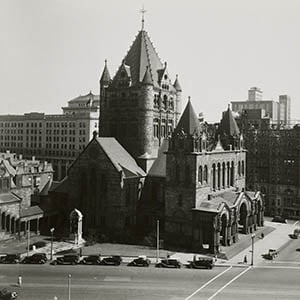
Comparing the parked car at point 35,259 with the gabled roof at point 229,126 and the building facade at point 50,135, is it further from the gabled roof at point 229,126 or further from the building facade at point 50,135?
the building facade at point 50,135

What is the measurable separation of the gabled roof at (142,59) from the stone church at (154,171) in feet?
0.65

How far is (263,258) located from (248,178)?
1809 inches

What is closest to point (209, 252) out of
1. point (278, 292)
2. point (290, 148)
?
point (278, 292)

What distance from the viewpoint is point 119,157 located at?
77250mm

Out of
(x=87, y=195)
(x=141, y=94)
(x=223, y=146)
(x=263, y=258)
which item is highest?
(x=141, y=94)

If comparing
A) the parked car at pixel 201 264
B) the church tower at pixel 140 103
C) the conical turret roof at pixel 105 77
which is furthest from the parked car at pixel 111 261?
the conical turret roof at pixel 105 77

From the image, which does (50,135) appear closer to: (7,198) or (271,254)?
(7,198)

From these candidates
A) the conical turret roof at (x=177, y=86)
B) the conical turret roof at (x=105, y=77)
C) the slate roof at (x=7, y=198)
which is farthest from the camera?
the conical turret roof at (x=177, y=86)

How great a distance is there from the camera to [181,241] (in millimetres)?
69625

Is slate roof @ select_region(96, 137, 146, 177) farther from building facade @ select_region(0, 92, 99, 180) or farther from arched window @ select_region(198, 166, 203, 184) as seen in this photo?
building facade @ select_region(0, 92, 99, 180)

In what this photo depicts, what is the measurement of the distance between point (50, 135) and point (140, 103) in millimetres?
64742

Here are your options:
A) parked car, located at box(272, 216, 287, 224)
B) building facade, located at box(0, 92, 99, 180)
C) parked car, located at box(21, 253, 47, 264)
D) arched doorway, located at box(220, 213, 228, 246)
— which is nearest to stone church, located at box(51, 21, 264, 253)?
arched doorway, located at box(220, 213, 228, 246)

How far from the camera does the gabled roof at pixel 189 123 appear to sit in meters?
69.3

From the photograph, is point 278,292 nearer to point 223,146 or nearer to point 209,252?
point 209,252
